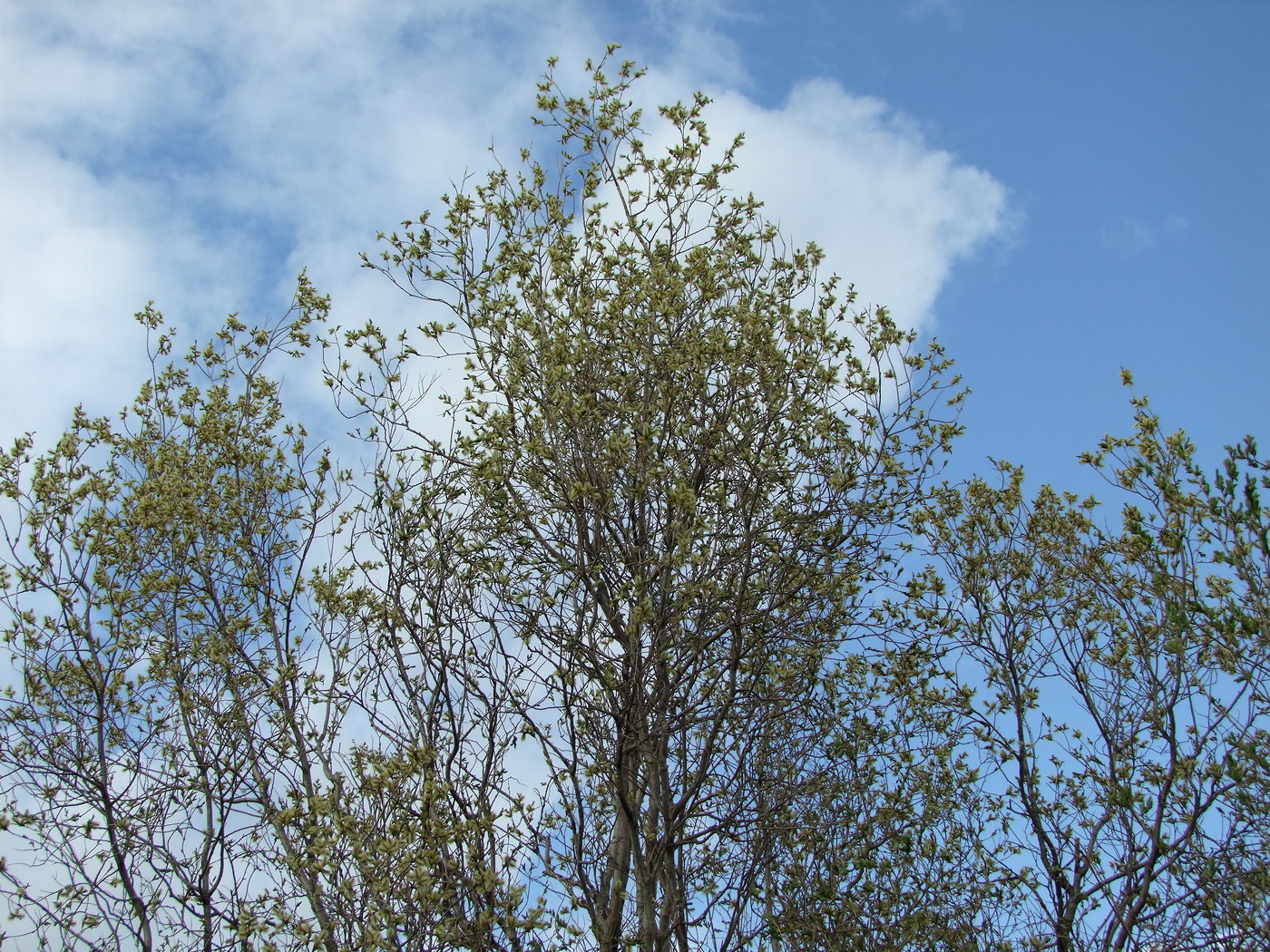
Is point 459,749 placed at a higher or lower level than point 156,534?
lower

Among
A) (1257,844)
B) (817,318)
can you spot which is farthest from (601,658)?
(1257,844)

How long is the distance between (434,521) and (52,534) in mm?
3779

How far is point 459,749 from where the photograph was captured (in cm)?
743

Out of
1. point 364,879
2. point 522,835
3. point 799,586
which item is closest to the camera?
point 364,879

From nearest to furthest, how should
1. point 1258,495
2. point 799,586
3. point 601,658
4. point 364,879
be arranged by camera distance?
A: point 1258,495, point 364,879, point 601,658, point 799,586

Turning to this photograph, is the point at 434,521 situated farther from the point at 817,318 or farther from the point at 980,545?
the point at 980,545

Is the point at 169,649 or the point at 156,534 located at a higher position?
the point at 156,534

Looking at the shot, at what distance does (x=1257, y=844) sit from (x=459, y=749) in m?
6.19

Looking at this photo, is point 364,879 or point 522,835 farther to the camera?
point 522,835

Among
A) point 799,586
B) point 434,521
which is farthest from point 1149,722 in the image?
point 434,521

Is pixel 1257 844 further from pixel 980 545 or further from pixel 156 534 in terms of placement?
pixel 156 534

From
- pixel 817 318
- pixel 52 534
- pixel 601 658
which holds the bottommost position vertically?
pixel 601 658

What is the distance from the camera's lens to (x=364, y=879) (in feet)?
20.8

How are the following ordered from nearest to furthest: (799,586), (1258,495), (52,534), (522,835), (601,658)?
(1258,495) → (522,835) → (601,658) → (799,586) → (52,534)
